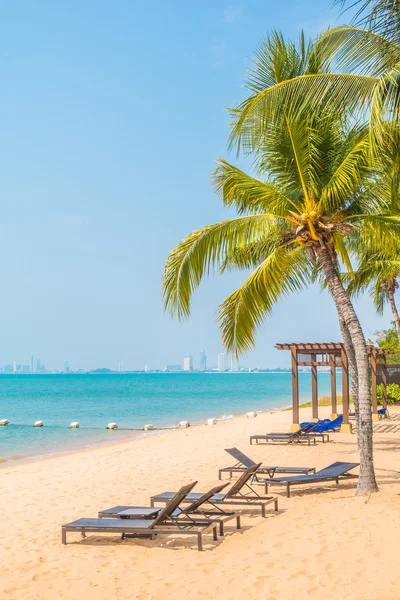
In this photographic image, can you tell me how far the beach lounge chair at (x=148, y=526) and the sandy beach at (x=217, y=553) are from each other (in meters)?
0.14

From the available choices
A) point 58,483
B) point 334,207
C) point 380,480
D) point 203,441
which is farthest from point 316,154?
point 203,441

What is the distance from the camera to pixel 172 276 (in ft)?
32.9

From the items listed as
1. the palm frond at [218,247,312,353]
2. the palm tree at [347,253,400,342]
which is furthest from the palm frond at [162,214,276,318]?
the palm tree at [347,253,400,342]

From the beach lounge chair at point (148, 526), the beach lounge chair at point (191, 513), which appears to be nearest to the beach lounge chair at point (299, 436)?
the beach lounge chair at point (191, 513)

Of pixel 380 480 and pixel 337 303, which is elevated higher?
pixel 337 303

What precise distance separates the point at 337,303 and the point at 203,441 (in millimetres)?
10872

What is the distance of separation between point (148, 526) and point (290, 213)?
5063mm

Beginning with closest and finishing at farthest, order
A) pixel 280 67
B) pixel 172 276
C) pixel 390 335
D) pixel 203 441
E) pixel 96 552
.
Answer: pixel 96 552, pixel 280 67, pixel 172 276, pixel 203 441, pixel 390 335

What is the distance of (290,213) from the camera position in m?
9.91

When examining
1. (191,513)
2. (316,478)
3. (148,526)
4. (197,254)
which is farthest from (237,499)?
(197,254)

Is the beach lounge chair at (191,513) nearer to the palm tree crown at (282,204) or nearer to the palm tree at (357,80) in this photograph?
the palm tree crown at (282,204)

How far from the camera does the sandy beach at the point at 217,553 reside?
18.6 feet

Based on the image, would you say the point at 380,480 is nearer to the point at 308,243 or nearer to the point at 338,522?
the point at 338,522

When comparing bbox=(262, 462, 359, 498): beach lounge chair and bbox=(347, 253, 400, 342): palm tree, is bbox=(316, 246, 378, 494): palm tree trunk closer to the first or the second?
bbox=(262, 462, 359, 498): beach lounge chair
